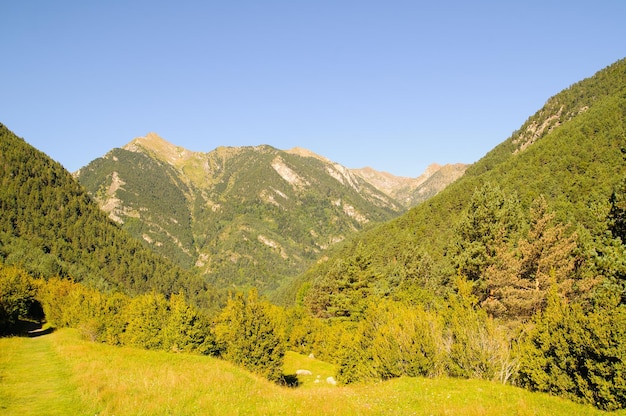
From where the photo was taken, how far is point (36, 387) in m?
18.5

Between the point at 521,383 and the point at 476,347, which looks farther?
Result: the point at 476,347

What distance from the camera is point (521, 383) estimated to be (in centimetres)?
1628

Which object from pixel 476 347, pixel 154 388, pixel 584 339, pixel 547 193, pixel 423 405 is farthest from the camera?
pixel 547 193

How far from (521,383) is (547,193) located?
335 feet

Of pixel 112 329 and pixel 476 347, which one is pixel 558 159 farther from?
pixel 112 329

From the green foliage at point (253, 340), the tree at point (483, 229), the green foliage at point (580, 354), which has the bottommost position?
the green foliage at point (253, 340)

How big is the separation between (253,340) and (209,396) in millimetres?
16057

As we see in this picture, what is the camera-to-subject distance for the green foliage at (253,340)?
30.5 metres

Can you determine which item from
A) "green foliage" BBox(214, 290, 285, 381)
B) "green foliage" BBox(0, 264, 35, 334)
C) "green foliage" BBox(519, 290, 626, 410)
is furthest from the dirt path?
"green foliage" BBox(0, 264, 35, 334)

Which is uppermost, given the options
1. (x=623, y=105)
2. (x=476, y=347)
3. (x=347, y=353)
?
(x=623, y=105)

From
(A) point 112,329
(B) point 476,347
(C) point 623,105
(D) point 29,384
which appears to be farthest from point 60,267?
(C) point 623,105

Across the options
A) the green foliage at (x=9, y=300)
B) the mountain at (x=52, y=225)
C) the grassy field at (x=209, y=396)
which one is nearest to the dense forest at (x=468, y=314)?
the green foliage at (x=9, y=300)

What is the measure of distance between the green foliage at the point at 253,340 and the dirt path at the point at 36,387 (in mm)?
12425

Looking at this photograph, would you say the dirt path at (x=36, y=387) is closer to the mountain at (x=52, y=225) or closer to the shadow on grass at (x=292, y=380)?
the shadow on grass at (x=292, y=380)
